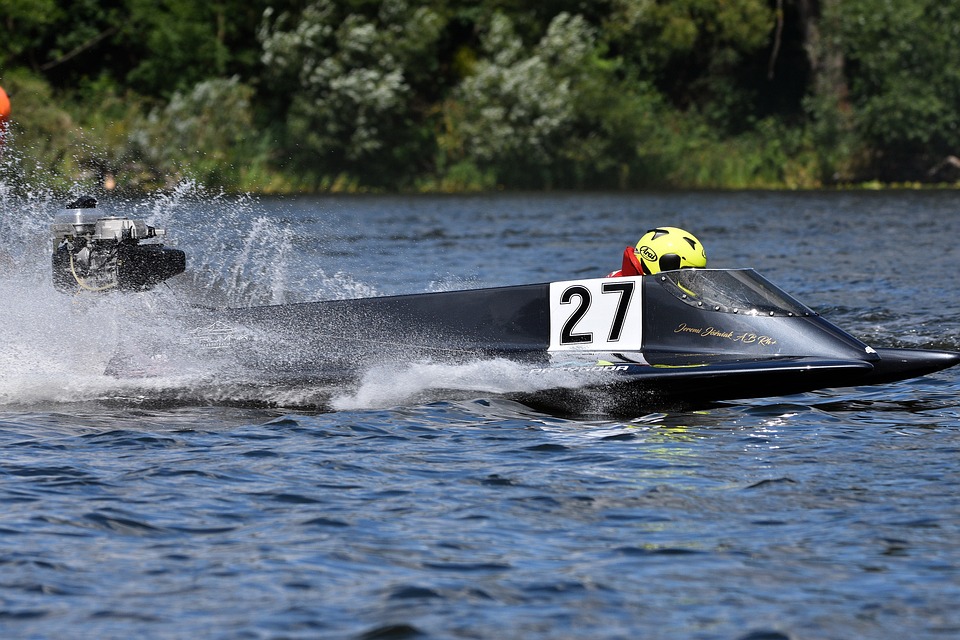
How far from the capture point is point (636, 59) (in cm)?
5209

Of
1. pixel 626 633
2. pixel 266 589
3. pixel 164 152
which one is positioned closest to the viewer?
pixel 626 633

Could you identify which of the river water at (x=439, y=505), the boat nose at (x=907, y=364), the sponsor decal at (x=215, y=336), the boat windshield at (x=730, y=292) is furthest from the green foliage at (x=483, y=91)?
the boat nose at (x=907, y=364)

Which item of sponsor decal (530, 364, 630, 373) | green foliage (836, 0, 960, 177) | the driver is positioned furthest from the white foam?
green foliage (836, 0, 960, 177)

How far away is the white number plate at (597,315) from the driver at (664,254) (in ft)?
0.73

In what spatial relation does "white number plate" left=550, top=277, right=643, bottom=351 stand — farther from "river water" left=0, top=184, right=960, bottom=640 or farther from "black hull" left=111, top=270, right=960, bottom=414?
"river water" left=0, top=184, right=960, bottom=640

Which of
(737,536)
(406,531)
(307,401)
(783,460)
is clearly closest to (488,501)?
(406,531)

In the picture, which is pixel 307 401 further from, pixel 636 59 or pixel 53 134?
pixel 636 59

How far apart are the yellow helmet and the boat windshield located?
1.14ft

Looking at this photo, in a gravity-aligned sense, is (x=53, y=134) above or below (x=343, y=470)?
above

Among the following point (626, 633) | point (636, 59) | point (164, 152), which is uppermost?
point (636, 59)

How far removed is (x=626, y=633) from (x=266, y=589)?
1570 mm

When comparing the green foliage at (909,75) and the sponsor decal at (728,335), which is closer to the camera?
the sponsor decal at (728,335)

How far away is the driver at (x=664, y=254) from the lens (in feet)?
Answer: 33.4

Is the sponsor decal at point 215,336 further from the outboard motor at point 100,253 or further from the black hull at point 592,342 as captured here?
the outboard motor at point 100,253
